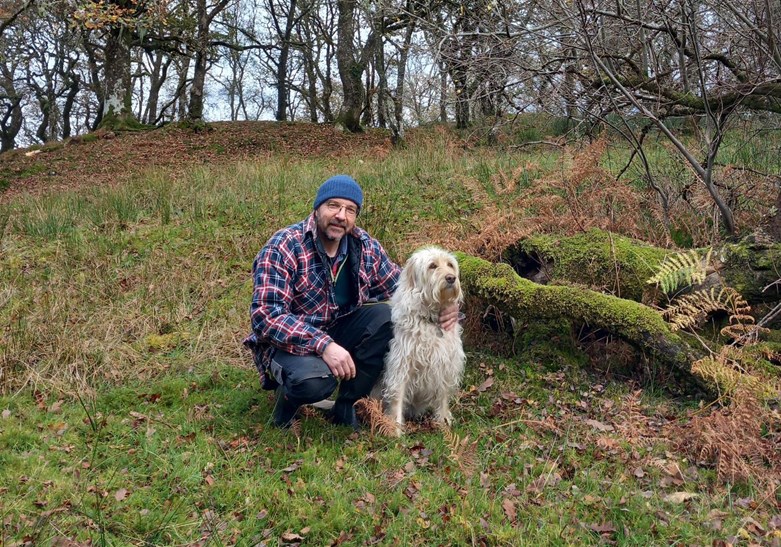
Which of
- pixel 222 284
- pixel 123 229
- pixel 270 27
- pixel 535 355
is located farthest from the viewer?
pixel 270 27

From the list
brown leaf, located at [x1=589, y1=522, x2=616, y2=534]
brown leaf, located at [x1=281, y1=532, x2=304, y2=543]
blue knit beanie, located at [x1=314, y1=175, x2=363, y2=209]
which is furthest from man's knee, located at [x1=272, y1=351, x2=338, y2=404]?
brown leaf, located at [x1=589, y1=522, x2=616, y2=534]

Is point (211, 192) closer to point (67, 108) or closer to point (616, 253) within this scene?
point (616, 253)

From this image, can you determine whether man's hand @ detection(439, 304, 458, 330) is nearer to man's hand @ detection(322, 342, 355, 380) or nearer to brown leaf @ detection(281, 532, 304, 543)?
man's hand @ detection(322, 342, 355, 380)

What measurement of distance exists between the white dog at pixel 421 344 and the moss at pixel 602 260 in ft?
5.14

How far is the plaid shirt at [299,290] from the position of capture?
13.0 feet

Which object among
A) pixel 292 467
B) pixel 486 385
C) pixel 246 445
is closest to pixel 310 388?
pixel 292 467

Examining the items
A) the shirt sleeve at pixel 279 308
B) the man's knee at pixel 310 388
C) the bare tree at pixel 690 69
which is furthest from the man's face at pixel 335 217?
the bare tree at pixel 690 69

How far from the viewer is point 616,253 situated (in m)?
5.30

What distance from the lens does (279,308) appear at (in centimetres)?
403

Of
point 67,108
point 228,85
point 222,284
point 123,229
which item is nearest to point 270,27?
point 228,85

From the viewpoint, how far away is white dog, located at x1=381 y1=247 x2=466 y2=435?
13.6ft

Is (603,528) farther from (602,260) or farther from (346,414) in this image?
(602,260)

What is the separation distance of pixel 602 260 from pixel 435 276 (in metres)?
2.10

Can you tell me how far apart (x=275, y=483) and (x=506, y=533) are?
1.41 metres
